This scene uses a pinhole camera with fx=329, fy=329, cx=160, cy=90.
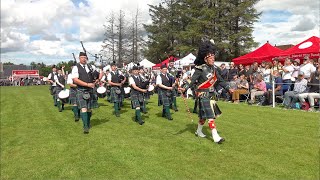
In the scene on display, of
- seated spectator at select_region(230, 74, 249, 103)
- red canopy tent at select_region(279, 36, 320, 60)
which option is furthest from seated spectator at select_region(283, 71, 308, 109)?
red canopy tent at select_region(279, 36, 320, 60)

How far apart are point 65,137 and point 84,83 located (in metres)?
1.28

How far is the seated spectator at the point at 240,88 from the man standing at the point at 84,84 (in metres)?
6.44

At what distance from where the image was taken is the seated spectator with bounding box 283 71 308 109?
973cm

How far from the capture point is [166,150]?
571cm

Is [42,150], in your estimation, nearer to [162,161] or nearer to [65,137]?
[65,137]

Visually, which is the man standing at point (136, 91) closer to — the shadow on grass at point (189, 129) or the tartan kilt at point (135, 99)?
the tartan kilt at point (135, 99)

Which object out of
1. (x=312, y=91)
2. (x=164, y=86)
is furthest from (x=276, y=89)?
(x=164, y=86)

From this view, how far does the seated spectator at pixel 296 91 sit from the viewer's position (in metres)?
9.73

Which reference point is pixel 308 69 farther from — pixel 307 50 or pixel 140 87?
pixel 140 87

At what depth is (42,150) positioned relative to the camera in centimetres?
641

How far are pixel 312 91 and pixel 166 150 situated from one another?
6.03m

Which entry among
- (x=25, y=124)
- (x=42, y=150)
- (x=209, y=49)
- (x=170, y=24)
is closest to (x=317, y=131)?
(x=209, y=49)

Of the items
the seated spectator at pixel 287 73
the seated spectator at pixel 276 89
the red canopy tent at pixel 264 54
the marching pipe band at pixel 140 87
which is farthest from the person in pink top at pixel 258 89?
the red canopy tent at pixel 264 54

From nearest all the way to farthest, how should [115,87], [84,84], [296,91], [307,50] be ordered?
[84,84] < [296,91] < [115,87] < [307,50]
